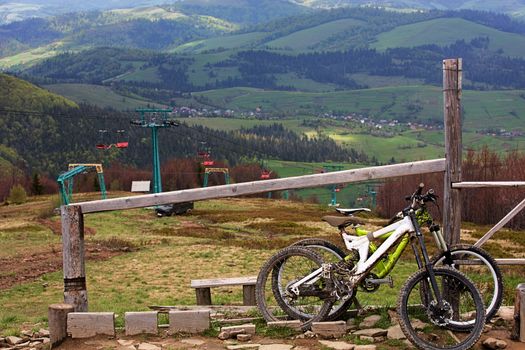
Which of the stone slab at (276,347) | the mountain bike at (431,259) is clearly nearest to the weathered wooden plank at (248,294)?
the mountain bike at (431,259)

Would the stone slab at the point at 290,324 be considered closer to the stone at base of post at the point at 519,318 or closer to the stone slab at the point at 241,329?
the stone slab at the point at 241,329

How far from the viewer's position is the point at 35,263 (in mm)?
26188

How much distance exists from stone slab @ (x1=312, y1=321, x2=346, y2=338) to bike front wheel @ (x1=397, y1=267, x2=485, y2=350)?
88 cm

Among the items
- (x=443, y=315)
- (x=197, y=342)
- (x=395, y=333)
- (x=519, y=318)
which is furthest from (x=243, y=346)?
(x=519, y=318)

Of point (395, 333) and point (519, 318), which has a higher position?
point (519, 318)

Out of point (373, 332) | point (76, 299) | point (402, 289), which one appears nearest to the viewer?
point (402, 289)

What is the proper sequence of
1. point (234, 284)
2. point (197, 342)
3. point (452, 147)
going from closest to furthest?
point (197, 342) < point (452, 147) < point (234, 284)

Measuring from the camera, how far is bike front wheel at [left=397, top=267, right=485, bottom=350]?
8.66 meters

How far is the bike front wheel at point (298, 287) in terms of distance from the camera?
31.9 feet

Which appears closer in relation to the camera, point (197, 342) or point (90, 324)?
point (197, 342)

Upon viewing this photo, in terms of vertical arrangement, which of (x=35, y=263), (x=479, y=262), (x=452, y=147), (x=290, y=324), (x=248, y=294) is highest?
(x=452, y=147)

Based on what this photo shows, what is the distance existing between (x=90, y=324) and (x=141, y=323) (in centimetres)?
70

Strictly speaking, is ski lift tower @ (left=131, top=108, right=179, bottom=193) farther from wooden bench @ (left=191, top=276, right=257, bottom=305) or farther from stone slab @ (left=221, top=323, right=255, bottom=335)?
stone slab @ (left=221, top=323, right=255, bottom=335)

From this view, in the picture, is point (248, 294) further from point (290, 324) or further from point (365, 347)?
point (365, 347)
